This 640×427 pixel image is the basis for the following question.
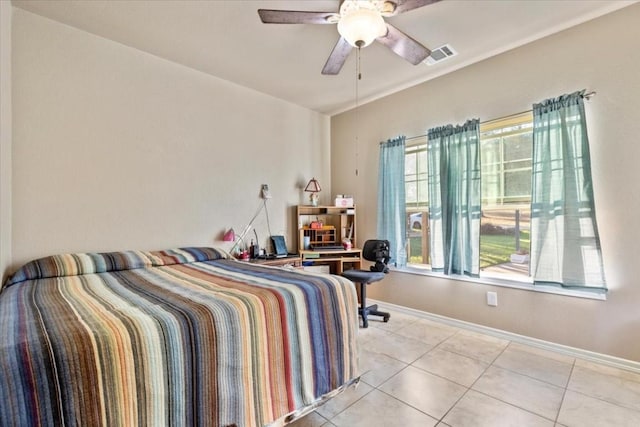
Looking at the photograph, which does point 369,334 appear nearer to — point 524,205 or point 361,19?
point 524,205

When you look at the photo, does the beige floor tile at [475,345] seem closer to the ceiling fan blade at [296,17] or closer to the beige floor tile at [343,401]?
the beige floor tile at [343,401]

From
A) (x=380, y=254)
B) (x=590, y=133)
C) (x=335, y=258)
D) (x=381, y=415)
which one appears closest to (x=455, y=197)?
(x=380, y=254)

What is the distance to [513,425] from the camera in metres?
1.65

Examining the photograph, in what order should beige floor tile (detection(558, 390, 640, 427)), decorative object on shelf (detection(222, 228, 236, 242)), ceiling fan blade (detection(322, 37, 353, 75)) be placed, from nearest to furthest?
1. beige floor tile (detection(558, 390, 640, 427))
2. ceiling fan blade (detection(322, 37, 353, 75))
3. decorative object on shelf (detection(222, 228, 236, 242))

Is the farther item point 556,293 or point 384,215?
point 384,215

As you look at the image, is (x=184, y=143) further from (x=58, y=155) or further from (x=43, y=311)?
(x=43, y=311)

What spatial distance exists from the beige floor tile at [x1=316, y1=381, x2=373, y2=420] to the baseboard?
5.13 feet

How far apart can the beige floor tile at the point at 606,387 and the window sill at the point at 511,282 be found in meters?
0.56

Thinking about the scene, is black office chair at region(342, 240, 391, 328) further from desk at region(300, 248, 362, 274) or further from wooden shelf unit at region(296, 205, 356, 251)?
wooden shelf unit at region(296, 205, 356, 251)

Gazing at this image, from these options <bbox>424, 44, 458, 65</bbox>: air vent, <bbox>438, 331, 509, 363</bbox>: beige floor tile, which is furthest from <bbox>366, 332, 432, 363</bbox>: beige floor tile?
<bbox>424, 44, 458, 65</bbox>: air vent

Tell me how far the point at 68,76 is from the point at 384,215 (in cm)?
341

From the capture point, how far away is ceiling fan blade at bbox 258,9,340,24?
1.82 m

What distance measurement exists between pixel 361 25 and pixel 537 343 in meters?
2.97

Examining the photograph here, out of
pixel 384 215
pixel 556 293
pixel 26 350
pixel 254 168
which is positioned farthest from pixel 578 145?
pixel 26 350
